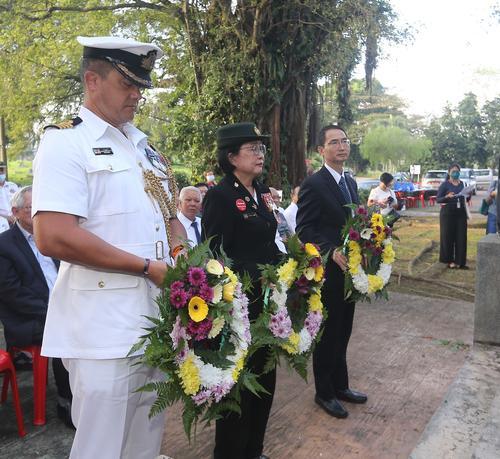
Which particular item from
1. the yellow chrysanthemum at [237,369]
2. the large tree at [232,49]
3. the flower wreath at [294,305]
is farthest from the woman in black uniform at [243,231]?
the large tree at [232,49]

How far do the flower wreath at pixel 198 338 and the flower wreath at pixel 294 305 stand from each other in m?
0.31

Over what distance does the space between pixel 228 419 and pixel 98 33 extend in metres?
13.1

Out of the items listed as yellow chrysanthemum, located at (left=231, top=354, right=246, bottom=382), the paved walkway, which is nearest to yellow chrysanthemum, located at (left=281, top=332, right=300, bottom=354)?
yellow chrysanthemum, located at (left=231, top=354, right=246, bottom=382)

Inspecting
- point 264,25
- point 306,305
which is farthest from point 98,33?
point 306,305

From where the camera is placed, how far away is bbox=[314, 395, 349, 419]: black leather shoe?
12.2 feet

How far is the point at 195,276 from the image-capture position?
6.27 ft

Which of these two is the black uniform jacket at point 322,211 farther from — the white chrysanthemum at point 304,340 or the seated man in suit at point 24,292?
the seated man in suit at point 24,292

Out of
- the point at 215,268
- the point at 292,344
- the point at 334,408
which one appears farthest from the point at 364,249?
the point at 215,268

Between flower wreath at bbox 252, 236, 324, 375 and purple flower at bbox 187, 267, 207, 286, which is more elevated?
purple flower at bbox 187, 267, 207, 286

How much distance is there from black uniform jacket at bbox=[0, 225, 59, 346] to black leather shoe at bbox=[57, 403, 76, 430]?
0.52 metres

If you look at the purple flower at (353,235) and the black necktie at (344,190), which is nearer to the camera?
the purple flower at (353,235)

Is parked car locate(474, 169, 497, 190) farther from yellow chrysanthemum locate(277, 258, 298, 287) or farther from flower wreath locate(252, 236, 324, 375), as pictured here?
yellow chrysanthemum locate(277, 258, 298, 287)

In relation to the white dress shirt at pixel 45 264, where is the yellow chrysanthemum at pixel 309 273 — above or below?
above

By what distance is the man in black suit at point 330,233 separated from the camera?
12.2 feet
